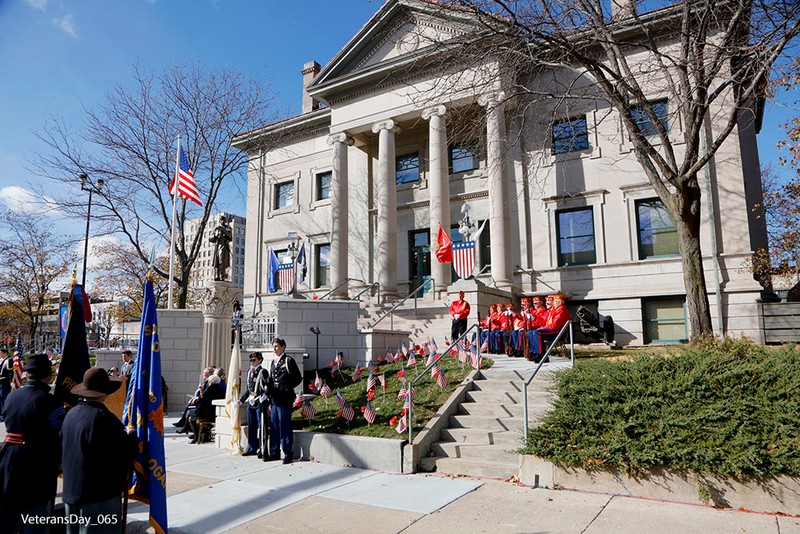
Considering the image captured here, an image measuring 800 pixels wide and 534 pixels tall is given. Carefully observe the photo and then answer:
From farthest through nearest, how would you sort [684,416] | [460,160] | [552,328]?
[460,160], [552,328], [684,416]

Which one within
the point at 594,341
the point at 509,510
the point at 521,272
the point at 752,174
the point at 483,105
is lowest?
the point at 509,510

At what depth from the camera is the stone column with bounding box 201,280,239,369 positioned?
52.2ft

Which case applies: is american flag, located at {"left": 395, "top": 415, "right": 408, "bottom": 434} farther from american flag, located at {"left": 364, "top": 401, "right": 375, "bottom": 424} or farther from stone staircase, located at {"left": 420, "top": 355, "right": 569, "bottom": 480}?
american flag, located at {"left": 364, "top": 401, "right": 375, "bottom": 424}

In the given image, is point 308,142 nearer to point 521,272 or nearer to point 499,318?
point 521,272

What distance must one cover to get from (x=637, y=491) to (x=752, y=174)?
2164 cm

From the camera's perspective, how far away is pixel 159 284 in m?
49.2

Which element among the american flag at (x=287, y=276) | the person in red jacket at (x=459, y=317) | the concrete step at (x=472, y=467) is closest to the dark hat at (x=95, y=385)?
the concrete step at (x=472, y=467)

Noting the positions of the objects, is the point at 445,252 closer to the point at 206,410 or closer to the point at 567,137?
the point at 567,137

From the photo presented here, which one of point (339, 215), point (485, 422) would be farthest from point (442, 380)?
point (339, 215)

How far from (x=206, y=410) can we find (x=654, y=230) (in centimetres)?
1831

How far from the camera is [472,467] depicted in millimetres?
8391

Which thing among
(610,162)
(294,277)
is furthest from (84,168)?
(610,162)

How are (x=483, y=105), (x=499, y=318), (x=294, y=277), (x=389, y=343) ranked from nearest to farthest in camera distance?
1. (x=499, y=318)
2. (x=389, y=343)
3. (x=483, y=105)
4. (x=294, y=277)

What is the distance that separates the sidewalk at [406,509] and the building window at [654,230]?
1695 cm
